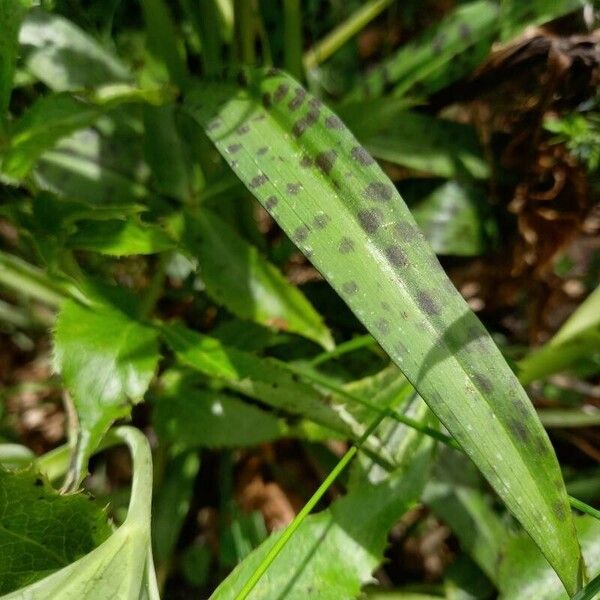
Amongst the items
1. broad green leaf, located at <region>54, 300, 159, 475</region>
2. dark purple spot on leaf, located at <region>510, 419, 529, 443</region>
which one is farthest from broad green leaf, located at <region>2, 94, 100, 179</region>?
dark purple spot on leaf, located at <region>510, 419, 529, 443</region>

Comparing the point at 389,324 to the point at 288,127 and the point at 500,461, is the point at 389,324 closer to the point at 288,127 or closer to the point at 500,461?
the point at 500,461

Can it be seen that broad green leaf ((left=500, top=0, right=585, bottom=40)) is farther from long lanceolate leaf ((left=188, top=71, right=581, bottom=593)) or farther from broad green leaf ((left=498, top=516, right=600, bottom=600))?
broad green leaf ((left=498, top=516, right=600, bottom=600))

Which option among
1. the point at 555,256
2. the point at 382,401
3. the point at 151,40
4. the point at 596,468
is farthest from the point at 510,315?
the point at 151,40

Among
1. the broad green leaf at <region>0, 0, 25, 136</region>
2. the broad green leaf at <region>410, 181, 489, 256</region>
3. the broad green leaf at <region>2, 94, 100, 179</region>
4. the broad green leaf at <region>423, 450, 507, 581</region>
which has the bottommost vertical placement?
the broad green leaf at <region>423, 450, 507, 581</region>

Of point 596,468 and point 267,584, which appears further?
point 596,468

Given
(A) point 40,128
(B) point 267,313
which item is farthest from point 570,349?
(A) point 40,128

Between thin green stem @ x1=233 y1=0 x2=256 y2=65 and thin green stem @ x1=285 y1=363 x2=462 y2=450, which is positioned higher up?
thin green stem @ x1=233 y1=0 x2=256 y2=65

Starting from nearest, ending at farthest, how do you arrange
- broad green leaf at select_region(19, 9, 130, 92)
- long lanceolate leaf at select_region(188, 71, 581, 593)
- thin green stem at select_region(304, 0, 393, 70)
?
long lanceolate leaf at select_region(188, 71, 581, 593) → broad green leaf at select_region(19, 9, 130, 92) → thin green stem at select_region(304, 0, 393, 70)
